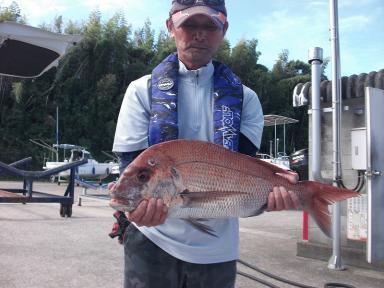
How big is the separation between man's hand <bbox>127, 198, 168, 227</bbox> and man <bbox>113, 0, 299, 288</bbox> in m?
0.18

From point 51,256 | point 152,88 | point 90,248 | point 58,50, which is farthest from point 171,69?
point 90,248

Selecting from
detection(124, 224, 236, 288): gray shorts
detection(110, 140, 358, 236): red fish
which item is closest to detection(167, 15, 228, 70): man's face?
detection(110, 140, 358, 236): red fish

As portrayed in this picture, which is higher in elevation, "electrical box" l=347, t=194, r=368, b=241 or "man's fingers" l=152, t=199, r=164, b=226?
"man's fingers" l=152, t=199, r=164, b=226

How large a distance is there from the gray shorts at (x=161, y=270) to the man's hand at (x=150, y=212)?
324mm

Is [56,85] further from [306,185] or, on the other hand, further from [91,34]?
[306,185]

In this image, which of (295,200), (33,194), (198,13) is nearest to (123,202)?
(295,200)

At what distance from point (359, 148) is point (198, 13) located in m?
4.34

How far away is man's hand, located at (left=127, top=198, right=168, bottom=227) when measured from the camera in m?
1.61

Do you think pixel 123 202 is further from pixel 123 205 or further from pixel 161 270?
pixel 161 270

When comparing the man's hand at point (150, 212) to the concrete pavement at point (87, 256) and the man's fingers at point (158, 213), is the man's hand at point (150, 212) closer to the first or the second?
the man's fingers at point (158, 213)

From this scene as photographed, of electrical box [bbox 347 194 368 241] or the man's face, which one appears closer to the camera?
the man's face

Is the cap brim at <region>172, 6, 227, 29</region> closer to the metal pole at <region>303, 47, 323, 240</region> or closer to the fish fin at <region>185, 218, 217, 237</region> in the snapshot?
the fish fin at <region>185, 218, 217, 237</region>

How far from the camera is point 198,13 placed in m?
1.97

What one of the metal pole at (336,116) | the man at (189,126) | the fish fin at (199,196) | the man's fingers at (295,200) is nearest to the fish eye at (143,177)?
the fish fin at (199,196)
